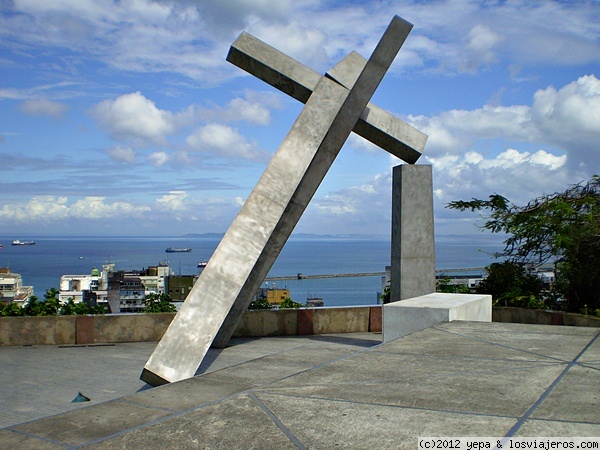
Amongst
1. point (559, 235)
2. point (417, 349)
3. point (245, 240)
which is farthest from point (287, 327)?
point (417, 349)

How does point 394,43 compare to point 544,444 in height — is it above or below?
above

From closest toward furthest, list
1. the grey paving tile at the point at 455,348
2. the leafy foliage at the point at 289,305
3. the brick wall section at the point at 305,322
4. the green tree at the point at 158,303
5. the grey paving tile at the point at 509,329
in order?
the grey paving tile at the point at 455,348 → the grey paving tile at the point at 509,329 → the green tree at the point at 158,303 → the brick wall section at the point at 305,322 → the leafy foliage at the point at 289,305

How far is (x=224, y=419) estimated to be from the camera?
3805 millimetres

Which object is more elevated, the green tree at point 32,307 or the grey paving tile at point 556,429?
the green tree at point 32,307

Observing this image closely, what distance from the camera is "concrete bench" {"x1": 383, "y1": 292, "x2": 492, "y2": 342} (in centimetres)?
858

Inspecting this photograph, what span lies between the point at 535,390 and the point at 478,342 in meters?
2.16

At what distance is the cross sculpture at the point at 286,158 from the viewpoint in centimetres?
855

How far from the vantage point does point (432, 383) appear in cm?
471

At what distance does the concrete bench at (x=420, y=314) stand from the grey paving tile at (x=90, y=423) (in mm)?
4915

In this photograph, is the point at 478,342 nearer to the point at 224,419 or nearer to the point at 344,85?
the point at 224,419

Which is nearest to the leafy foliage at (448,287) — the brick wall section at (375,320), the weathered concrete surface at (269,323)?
the brick wall section at (375,320)

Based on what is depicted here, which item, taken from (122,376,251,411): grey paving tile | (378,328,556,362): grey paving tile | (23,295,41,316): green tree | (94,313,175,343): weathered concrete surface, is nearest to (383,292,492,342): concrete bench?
(378,328,556,362): grey paving tile

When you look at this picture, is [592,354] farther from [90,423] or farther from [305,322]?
[305,322]

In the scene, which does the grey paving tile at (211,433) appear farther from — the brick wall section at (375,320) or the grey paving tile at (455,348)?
the brick wall section at (375,320)
